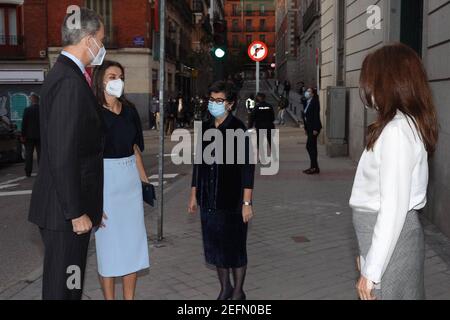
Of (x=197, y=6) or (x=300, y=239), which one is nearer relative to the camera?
(x=300, y=239)

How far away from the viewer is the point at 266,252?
650 centimetres

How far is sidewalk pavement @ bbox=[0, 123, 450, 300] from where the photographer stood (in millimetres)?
5172

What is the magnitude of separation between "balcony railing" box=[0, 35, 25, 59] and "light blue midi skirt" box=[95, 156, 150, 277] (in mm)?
28936

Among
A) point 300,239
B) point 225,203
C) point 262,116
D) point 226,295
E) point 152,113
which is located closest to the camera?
point 225,203

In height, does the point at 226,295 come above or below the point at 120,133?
below

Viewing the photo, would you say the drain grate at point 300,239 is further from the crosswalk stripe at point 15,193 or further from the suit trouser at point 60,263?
the crosswalk stripe at point 15,193

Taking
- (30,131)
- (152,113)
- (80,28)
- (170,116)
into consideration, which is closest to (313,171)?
(30,131)

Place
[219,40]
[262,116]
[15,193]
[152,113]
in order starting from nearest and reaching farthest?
[15,193], [219,40], [262,116], [152,113]

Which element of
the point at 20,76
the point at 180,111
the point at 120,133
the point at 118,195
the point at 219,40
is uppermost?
the point at 20,76

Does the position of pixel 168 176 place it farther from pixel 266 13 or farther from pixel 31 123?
→ pixel 266 13

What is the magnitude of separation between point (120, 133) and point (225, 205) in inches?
40.2

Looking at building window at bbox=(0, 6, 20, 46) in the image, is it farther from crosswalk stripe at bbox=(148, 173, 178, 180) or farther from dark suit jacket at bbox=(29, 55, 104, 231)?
dark suit jacket at bbox=(29, 55, 104, 231)

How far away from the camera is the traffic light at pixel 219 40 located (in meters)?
11.2
